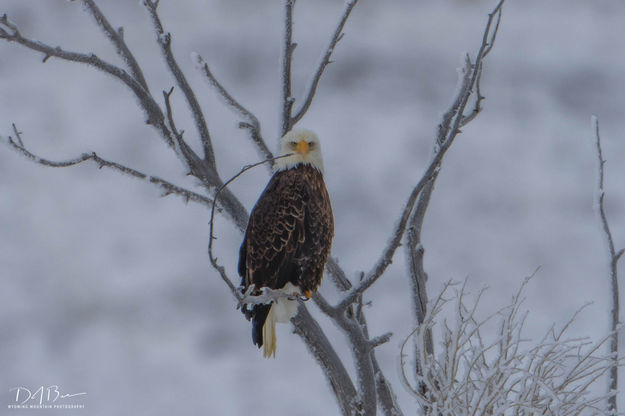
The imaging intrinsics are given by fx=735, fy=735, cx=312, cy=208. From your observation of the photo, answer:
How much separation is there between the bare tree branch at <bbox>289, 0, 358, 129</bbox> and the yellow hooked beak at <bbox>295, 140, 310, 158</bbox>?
0.09 meters

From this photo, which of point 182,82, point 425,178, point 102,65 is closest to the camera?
point 425,178

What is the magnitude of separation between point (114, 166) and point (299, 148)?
1.46 feet

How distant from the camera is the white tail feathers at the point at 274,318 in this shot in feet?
5.51

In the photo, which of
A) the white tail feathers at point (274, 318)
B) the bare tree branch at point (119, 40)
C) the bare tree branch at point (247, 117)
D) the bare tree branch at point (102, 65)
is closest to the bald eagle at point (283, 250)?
the white tail feathers at point (274, 318)

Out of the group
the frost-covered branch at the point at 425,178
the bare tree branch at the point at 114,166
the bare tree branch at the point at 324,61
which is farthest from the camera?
the bare tree branch at the point at 324,61

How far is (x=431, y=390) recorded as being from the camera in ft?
4.41

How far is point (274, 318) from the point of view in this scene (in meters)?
1.69

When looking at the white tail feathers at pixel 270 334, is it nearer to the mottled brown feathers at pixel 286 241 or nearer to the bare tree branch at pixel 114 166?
the mottled brown feathers at pixel 286 241

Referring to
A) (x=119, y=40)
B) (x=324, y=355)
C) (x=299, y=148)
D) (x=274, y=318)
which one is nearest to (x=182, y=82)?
(x=119, y=40)

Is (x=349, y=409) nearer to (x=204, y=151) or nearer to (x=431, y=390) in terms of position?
(x=431, y=390)

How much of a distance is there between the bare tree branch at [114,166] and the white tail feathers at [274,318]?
1.08 ft

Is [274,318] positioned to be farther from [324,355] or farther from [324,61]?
[324,61]

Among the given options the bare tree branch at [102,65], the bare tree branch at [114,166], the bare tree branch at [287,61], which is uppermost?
the bare tree branch at [287,61]

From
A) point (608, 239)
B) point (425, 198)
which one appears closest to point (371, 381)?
point (425, 198)
